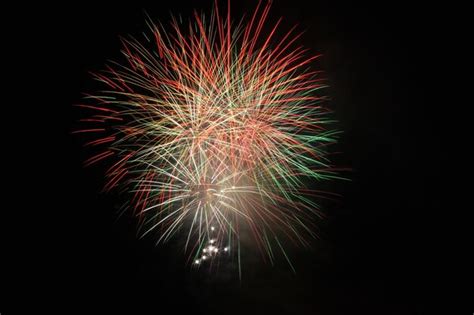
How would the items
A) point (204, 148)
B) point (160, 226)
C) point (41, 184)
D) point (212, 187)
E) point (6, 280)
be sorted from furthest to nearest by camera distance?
point (41, 184), point (160, 226), point (212, 187), point (204, 148), point (6, 280)

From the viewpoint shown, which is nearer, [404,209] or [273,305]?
[273,305]

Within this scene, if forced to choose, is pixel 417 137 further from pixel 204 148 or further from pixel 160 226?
pixel 160 226

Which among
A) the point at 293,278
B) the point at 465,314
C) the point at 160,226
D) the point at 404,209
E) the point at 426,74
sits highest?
the point at 426,74

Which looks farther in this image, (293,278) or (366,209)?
(366,209)

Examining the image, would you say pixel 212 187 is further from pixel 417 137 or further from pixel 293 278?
pixel 417 137

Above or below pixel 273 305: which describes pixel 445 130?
above

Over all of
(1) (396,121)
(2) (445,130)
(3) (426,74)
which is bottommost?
(2) (445,130)

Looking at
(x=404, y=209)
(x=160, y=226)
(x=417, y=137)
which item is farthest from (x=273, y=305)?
(x=417, y=137)

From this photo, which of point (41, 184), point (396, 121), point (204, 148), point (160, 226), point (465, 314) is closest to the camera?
point (465, 314)

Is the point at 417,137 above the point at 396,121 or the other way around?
the other way around

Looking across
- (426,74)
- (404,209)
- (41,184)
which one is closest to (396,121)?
(426,74)
